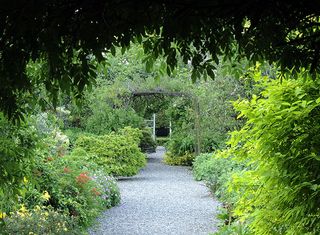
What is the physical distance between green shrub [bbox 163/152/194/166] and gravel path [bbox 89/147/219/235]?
4023mm

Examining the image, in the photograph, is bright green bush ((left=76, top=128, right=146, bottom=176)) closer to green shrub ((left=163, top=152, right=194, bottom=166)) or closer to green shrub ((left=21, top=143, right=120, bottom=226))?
green shrub ((left=163, top=152, right=194, bottom=166))

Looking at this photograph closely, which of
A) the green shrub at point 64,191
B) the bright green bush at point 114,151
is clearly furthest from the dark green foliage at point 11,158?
the bright green bush at point 114,151

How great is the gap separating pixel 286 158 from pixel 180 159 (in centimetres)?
1830

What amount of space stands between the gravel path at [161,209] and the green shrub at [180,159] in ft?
13.2

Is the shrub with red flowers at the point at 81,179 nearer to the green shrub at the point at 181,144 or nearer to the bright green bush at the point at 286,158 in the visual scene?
the bright green bush at the point at 286,158

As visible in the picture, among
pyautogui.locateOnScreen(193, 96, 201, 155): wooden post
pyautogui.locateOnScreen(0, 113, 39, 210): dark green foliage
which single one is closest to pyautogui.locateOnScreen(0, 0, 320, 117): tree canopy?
pyautogui.locateOnScreen(0, 113, 39, 210): dark green foliage

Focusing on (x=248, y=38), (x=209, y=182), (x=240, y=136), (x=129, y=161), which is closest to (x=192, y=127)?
(x=129, y=161)

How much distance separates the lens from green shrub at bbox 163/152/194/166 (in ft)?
69.8

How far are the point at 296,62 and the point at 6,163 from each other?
7.69 ft

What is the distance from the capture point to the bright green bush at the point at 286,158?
3.21 metres

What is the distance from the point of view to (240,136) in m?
3.99

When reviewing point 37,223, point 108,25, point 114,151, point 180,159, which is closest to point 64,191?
point 37,223

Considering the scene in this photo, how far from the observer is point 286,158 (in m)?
3.39

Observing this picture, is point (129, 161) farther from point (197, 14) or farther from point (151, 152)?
point (197, 14)
